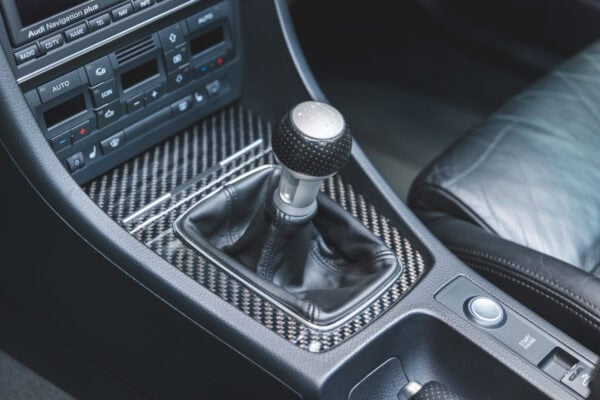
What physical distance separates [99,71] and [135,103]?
75 millimetres

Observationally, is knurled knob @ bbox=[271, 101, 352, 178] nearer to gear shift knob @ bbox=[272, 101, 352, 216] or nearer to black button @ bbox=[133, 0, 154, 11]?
gear shift knob @ bbox=[272, 101, 352, 216]

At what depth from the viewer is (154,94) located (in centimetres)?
99

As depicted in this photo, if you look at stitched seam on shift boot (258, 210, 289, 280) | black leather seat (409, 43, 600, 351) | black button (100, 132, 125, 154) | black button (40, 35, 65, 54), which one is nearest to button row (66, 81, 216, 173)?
black button (100, 132, 125, 154)

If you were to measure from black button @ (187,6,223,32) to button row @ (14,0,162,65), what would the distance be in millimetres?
76

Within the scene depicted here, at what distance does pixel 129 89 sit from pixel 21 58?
16 centimetres

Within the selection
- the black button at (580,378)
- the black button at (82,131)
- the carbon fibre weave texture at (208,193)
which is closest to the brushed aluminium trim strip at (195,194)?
the carbon fibre weave texture at (208,193)

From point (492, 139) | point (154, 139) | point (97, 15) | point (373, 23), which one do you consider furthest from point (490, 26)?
point (97, 15)

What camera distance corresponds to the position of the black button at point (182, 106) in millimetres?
1022

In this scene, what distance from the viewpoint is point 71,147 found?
91cm

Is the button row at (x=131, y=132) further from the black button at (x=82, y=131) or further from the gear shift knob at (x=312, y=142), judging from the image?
the gear shift knob at (x=312, y=142)

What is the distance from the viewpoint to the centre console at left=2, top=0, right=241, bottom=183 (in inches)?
32.6

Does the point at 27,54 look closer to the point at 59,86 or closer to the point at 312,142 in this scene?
the point at 59,86

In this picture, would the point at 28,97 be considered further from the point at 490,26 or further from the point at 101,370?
the point at 490,26

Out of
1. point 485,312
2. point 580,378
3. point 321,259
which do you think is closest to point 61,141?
point 321,259
